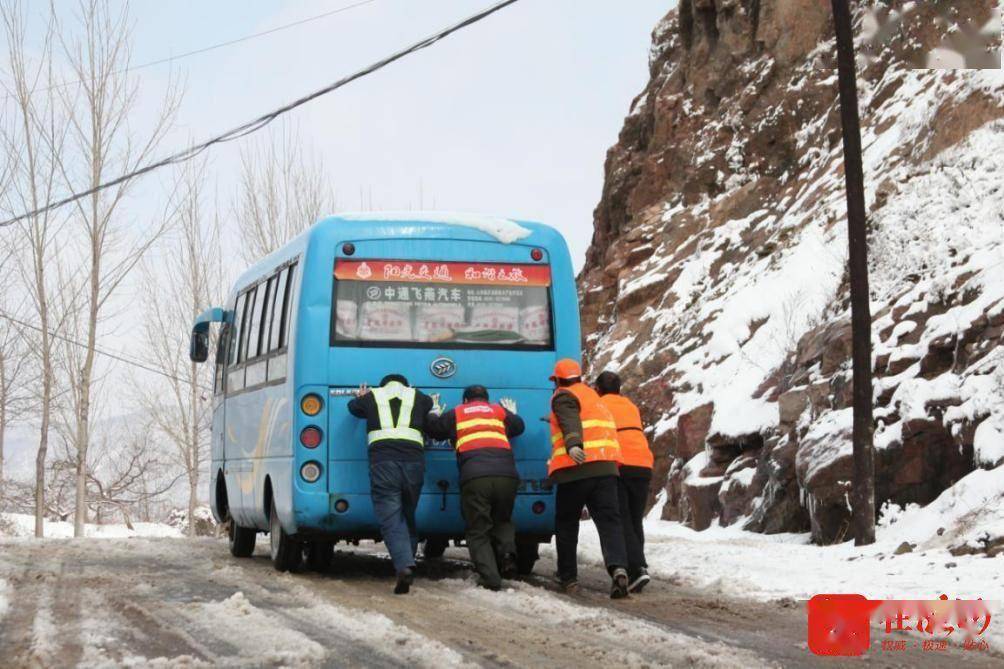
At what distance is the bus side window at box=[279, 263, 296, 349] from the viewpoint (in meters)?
12.1

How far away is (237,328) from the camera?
14883mm

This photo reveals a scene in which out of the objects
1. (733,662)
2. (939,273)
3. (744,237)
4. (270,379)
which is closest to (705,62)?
(744,237)

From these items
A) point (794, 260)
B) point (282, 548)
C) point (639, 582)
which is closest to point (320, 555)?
point (282, 548)

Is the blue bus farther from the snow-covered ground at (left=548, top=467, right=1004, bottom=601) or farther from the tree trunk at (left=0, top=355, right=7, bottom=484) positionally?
the tree trunk at (left=0, top=355, right=7, bottom=484)

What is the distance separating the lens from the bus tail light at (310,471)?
11.4 meters

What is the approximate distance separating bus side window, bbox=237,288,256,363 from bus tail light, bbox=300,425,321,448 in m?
2.84

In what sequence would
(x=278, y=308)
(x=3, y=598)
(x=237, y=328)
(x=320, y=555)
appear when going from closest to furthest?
1. (x=3, y=598)
2. (x=278, y=308)
3. (x=320, y=555)
4. (x=237, y=328)

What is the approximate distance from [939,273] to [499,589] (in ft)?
30.5

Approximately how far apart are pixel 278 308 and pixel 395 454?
2408mm

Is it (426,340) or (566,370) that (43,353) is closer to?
(426,340)

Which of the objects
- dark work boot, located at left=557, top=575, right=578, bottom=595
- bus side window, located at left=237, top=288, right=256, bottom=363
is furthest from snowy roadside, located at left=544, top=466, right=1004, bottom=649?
bus side window, located at left=237, top=288, right=256, bottom=363

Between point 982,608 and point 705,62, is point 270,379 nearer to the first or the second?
point 982,608

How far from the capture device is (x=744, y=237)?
29.7 m

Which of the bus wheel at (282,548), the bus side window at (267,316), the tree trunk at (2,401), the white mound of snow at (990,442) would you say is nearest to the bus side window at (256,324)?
the bus side window at (267,316)
